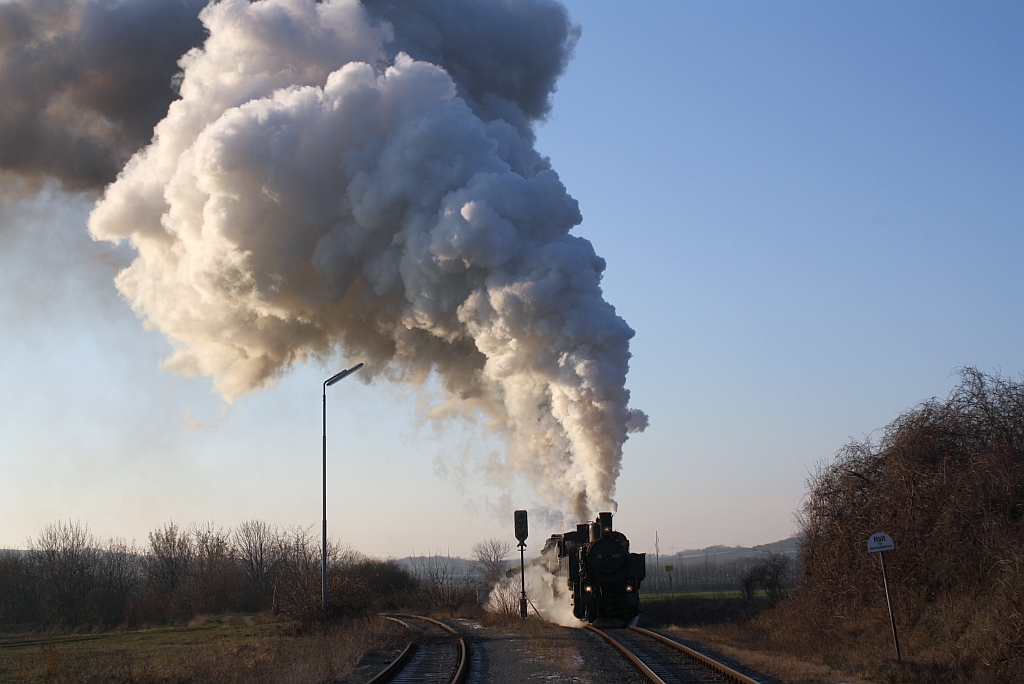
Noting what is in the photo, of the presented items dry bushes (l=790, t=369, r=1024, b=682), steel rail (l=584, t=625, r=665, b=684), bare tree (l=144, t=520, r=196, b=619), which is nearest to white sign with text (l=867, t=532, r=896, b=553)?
dry bushes (l=790, t=369, r=1024, b=682)

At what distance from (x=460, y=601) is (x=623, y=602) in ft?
66.7

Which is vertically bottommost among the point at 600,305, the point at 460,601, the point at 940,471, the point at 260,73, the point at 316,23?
the point at 460,601

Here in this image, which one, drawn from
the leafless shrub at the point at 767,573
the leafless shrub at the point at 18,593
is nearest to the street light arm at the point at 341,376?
the leafless shrub at the point at 767,573

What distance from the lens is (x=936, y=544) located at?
14367 millimetres

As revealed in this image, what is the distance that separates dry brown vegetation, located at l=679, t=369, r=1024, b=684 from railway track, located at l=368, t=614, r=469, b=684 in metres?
6.12

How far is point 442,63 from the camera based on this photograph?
99.2 feet

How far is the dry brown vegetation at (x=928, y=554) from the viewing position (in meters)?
11.6

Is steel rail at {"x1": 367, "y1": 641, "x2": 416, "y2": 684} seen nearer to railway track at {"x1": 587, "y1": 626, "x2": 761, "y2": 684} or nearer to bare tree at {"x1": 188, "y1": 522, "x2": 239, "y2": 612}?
railway track at {"x1": 587, "y1": 626, "x2": 761, "y2": 684}

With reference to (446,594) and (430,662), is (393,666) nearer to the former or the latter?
(430,662)

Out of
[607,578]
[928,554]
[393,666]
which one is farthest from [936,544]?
[393,666]

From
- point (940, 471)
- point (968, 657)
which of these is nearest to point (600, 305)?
point (940, 471)

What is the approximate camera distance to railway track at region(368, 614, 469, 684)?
42.4ft

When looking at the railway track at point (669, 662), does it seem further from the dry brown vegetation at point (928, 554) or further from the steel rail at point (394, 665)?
the steel rail at point (394, 665)

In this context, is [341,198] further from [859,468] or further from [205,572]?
[205,572]
